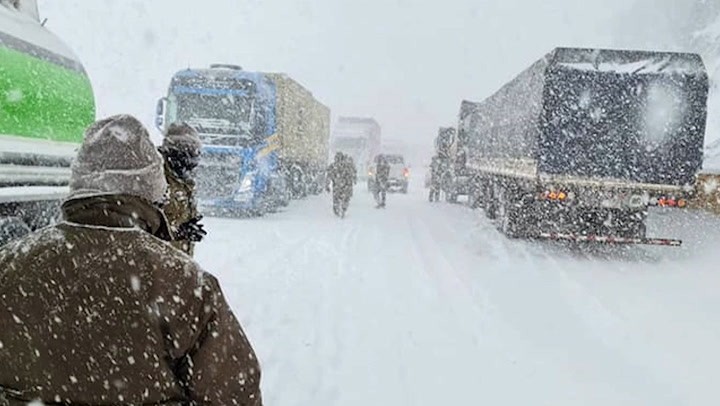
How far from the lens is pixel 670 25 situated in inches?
2921

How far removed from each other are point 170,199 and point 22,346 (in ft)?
9.30

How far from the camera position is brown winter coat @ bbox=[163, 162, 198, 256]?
4344mm

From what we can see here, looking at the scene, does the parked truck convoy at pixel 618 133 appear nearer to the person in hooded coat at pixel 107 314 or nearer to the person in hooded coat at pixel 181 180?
the person in hooded coat at pixel 181 180

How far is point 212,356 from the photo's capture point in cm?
162

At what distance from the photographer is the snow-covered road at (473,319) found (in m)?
4.62

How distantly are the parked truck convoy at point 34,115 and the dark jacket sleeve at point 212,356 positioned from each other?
176 cm

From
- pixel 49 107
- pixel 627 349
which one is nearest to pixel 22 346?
pixel 49 107

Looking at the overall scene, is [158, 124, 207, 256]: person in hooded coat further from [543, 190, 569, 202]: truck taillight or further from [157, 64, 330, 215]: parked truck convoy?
[157, 64, 330, 215]: parked truck convoy

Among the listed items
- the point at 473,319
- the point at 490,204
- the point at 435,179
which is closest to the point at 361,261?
the point at 473,319

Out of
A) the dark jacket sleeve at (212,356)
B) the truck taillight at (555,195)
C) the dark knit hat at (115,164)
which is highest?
the dark knit hat at (115,164)

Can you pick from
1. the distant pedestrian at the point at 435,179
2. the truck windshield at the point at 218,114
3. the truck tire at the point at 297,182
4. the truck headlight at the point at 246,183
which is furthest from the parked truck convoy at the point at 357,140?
the truck headlight at the point at 246,183

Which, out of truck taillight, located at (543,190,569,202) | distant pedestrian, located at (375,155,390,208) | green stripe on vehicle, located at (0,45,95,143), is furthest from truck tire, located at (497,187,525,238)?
green stripe on vehicle, located at (0,45,95,143)

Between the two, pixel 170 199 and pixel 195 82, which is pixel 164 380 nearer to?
pixel 170 199

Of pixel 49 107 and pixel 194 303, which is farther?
pixel 49 107
